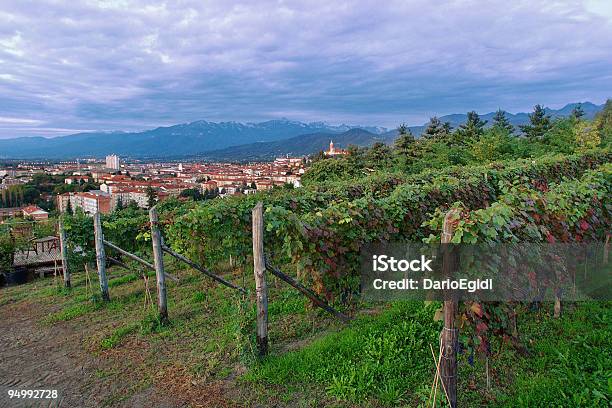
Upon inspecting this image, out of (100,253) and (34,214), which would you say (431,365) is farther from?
(34,214)

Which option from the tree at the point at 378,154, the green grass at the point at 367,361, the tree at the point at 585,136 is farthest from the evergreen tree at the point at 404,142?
the green grass at the point at 367,361

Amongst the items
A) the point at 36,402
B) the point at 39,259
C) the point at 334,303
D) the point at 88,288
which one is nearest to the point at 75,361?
the point at 36,402

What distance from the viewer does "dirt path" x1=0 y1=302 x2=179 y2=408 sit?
4031mm

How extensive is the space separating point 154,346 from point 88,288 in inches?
183

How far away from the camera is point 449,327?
2910 millimetres

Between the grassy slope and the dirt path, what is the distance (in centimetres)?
13

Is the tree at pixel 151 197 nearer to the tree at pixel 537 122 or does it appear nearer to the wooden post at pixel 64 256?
the wooden post at pixel 64 256

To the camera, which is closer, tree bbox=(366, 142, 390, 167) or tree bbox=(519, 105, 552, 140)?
tree bbox=(366, 142, 390, 167)

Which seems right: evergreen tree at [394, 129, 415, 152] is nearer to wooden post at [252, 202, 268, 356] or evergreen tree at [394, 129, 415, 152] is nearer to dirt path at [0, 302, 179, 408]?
wooden post at [252, 202, 268, 356]

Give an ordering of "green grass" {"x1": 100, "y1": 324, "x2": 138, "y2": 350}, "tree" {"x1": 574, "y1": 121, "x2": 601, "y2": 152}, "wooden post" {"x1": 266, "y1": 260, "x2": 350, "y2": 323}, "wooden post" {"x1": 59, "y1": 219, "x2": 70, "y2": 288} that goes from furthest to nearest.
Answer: "tree" {"x1": 574, "y1": 121, "x2": 601, "y2": 152}
"wooden post" {"x1": 59, "y1": 219, "x2": 70, "y2": 288}
"green grass" {"x1": 100, "y1": 324, "x2": 138, "y2": 350}
"wooden post" {"x1": 266, "y1": 260, "x2": 350, "y2": 323}

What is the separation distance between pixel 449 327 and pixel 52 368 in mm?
4858

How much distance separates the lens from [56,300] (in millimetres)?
8031

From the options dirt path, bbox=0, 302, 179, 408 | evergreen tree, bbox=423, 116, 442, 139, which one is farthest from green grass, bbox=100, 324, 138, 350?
evergreen tree, bbox=423, 116, 442, 139

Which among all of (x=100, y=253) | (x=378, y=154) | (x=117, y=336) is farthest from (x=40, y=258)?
(x=378, y=154)
